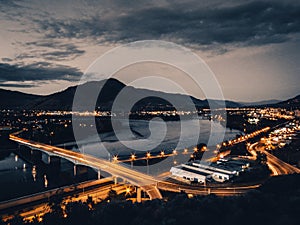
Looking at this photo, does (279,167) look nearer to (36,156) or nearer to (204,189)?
(204,189)

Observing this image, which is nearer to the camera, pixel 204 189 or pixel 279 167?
pixel 204 189

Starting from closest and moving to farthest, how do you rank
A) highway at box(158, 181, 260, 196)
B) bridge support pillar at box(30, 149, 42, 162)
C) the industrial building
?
highway at box(158, 181, 260, 196)
the industrial building
bridge support pillar at box(30, 149, 42, 162)

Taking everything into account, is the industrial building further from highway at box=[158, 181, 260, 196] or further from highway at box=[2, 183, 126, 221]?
highway at box=[2, 183, 126, 221]

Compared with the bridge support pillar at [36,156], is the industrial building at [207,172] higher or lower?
higher

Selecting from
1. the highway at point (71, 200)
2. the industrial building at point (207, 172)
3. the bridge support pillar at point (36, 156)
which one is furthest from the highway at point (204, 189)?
the bridge support pillar at point (36, 156)

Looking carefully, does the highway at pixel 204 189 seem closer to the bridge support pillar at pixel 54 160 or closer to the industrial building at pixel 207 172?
the industrial building at pixel 207 172

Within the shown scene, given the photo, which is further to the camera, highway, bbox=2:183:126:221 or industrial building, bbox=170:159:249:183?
industrial building, bbox=170:159:249:183

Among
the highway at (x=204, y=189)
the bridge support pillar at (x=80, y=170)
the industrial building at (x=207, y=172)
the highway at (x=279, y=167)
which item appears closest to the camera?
the highway at (x=204, y=189)

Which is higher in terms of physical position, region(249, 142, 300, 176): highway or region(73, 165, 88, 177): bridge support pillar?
region(249, 142, 300, 176): highway

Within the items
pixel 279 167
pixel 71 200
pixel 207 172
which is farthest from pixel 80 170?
pixel 279 167

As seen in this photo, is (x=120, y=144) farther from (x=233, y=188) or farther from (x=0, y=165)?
(x=233, y=188)

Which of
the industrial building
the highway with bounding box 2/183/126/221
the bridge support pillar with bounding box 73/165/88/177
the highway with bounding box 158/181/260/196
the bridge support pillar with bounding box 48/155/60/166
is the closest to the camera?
the highway with bounding box 2/183/126/221

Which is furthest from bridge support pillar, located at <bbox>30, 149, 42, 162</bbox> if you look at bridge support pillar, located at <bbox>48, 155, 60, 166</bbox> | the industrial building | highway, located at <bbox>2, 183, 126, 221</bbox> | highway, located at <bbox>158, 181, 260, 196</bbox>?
highway, located at <bbox>158, 181, 260, 196</bbox>

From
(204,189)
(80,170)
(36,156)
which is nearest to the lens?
(204,189)
